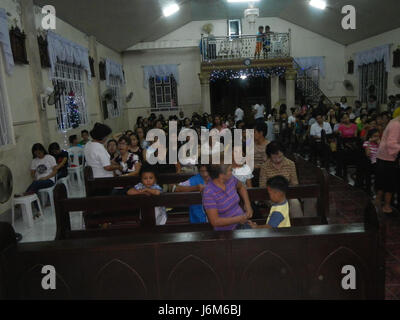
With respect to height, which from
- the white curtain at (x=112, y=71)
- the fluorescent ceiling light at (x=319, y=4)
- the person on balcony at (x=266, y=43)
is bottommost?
the white curtain at (x=112, y=71)

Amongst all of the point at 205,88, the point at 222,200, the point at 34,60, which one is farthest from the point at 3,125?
the point at 205,88

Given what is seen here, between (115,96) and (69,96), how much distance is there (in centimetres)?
472

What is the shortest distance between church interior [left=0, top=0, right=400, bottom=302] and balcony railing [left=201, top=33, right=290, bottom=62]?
0.30 ft

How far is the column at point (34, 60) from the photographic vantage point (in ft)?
18.8

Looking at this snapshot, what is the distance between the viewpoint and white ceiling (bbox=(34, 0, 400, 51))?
27.3 feet

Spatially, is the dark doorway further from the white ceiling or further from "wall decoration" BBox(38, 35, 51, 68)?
Answer: "wall decoration" BBox(38, 35, 51, 68)

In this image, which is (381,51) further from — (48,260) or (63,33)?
(48,260)

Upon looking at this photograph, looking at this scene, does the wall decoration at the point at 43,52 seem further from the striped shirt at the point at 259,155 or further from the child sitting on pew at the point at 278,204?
the child sitting on pew at the point at 278,204

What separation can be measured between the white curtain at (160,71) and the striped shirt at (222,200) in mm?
13006

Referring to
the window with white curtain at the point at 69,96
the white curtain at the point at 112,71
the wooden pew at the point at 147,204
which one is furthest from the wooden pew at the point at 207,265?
the white curtain at the point at 112,71

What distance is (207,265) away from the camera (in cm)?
174

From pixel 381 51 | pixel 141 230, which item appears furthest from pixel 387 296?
pixel 381 51

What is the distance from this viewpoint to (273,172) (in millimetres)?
3557

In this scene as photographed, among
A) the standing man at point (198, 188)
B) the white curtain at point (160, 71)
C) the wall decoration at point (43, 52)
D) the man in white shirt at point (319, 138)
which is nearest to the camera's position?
the standing man at point (198, 188)
